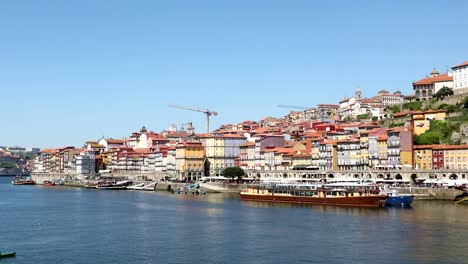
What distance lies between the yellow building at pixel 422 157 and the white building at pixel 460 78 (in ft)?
61.3

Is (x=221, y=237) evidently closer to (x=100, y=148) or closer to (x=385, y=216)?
(x=385, y=216)

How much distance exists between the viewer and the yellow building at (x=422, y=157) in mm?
72688

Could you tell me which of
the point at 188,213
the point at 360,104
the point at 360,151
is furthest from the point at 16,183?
the point at 188,213

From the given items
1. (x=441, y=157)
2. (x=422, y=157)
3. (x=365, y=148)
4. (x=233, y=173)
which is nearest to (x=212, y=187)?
(x=233, y=173)

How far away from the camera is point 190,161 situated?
4144 inches

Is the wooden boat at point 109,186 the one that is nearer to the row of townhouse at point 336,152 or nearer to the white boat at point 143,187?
the white boat at point 143,187

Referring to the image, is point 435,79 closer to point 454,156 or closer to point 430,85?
point 430,85

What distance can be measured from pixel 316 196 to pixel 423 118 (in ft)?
89.2

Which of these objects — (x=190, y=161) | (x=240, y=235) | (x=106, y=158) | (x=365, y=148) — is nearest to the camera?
(x=240, y=235)

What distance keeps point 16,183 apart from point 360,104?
7331 cm

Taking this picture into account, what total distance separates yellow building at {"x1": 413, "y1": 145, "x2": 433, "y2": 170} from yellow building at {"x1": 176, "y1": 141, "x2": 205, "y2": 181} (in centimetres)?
3995

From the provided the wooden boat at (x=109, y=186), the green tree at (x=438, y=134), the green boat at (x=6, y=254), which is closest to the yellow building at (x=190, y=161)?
the wooden boat at (x=109, y=186)


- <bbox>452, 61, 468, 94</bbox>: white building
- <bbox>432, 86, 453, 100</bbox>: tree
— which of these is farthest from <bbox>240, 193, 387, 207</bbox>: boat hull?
<bbox>452, 61, 468, 94</bbox>: white building

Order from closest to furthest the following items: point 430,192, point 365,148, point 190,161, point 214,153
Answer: point 430,192, point 365,148, point 190,161, point 214,153
